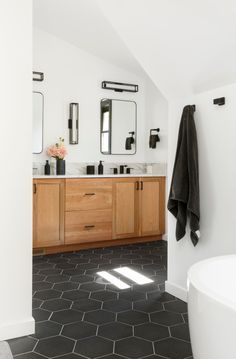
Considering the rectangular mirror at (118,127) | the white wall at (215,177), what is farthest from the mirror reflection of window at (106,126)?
the white wall at (215,177)

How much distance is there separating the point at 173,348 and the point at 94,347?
Answer: 1.52ft

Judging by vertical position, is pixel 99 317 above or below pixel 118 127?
below

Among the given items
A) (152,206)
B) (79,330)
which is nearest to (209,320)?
(79,330)

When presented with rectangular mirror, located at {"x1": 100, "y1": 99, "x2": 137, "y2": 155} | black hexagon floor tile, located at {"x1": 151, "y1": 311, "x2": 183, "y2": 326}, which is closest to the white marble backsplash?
rectangular mirror, located at {"x1": 100, "y1": 99, "x2": 137, "y2": 155}

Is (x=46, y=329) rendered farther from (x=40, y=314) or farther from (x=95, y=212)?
(x=95, y=212)

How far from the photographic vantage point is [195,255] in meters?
2.82

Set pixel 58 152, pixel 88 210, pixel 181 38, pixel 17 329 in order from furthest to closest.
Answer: pixel 58 152, pixel 88 210, pixel 181 38, pixel 17 329

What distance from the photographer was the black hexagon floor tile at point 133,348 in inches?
81.3

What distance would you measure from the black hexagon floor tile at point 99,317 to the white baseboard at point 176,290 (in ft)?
2.00

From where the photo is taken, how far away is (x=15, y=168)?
2.29 metres

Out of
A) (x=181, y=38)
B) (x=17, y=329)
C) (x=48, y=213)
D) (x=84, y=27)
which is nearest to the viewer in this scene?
(x=17, y=329)

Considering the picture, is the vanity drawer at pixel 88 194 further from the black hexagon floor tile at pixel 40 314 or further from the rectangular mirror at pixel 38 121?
the black hexagon floor tile at pixel 40 314

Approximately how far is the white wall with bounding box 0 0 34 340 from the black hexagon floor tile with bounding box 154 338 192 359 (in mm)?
824

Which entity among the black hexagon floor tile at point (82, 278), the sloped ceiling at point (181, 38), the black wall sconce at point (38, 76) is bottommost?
the black hexagon floor tile at point (82, 278)
